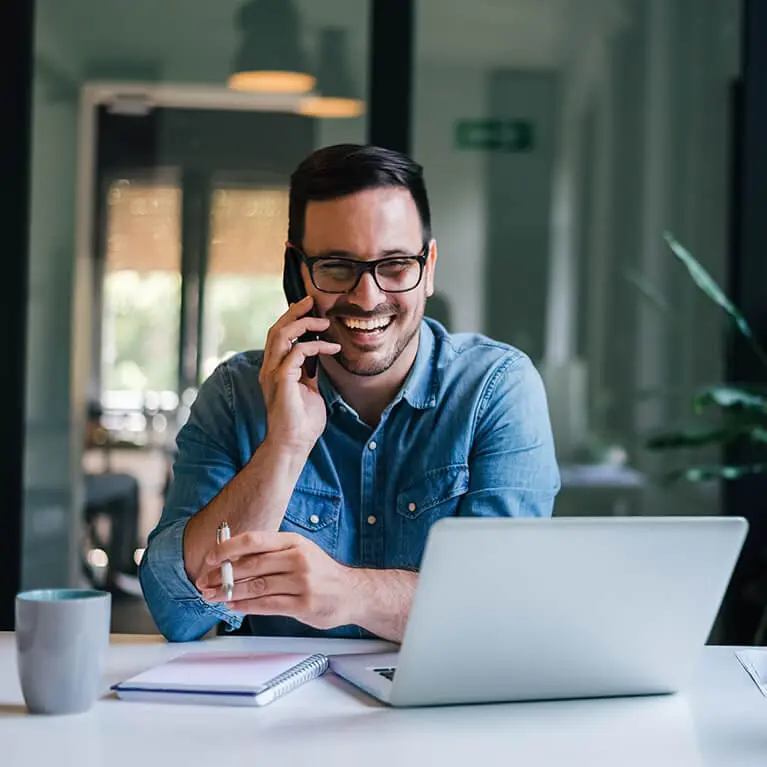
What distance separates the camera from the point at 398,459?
2.05 metres

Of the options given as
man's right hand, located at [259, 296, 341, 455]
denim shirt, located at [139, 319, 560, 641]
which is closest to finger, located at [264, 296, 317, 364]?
man's right hand, located at [259, 296, 341, 455]

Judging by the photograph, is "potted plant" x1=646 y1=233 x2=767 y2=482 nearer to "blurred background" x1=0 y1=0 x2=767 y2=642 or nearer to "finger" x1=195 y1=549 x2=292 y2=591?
"blurred background" x1=0 y1=0 x2=767 y2=642

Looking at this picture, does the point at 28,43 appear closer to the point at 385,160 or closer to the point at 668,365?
the point at 385,160

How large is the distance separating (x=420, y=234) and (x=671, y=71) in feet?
5.90

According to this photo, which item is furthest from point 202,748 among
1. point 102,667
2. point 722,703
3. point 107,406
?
point 107,406

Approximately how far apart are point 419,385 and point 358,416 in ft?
0.38

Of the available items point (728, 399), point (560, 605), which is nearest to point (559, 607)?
point (560, 605)

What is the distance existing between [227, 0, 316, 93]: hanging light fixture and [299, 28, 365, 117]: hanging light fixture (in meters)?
0.03

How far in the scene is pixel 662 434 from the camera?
3590 mm

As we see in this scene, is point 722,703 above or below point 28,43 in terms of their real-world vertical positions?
below

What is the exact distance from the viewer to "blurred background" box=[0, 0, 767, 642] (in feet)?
11.6

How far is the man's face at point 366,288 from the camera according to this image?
2.03m

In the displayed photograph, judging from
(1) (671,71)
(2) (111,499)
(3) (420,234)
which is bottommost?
(2) (111,499)

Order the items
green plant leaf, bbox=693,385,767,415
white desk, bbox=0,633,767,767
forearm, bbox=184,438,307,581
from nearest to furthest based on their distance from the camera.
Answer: white desk, bbox=0,633,767,767 < forearm, bbox=184,438,307,581 < green plant leaf, bbox=693,385,767,415
